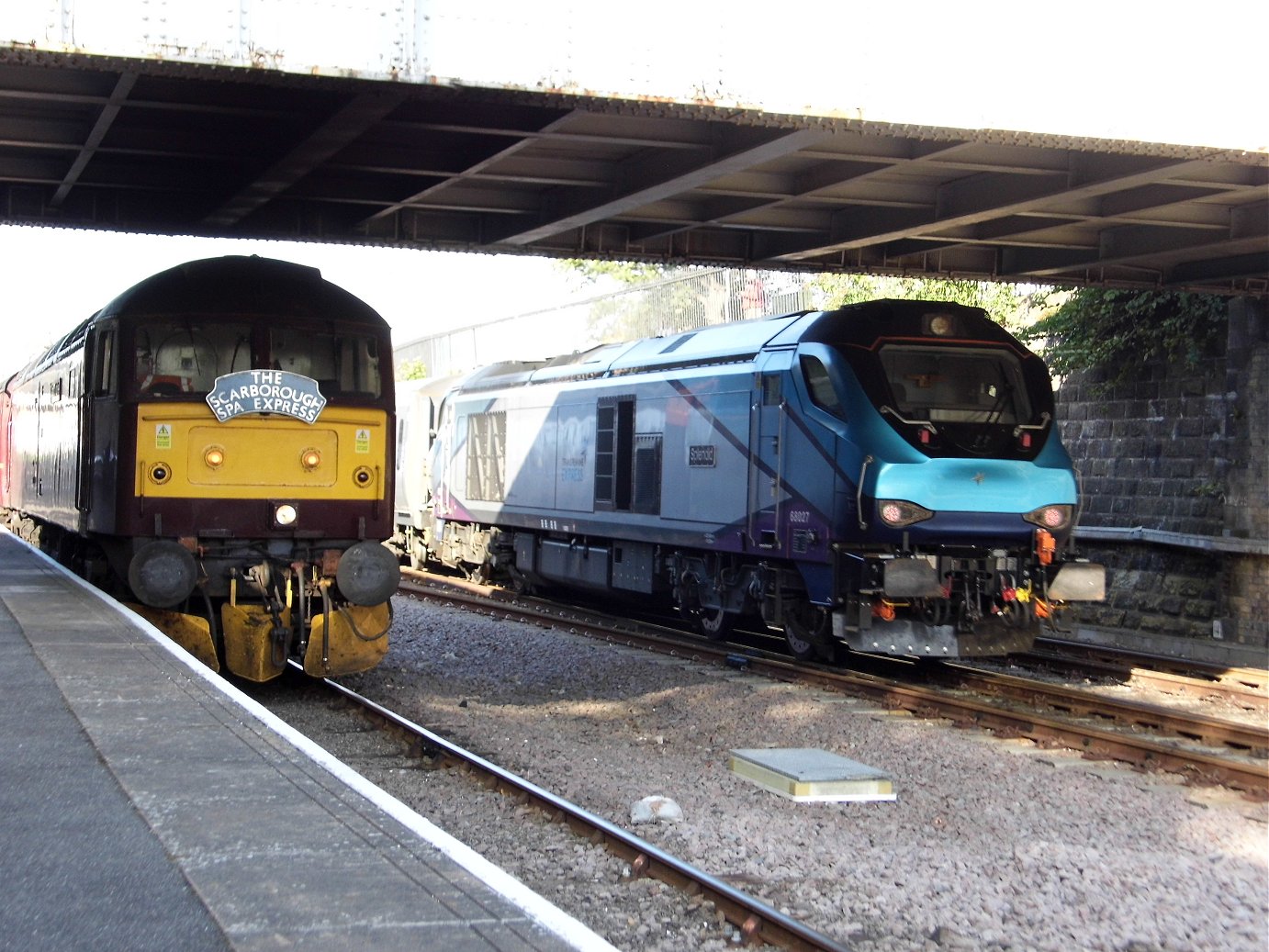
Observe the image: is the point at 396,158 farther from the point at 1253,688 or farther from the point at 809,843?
the point at 1253,688

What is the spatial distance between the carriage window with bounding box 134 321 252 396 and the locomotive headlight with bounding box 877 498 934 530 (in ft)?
18.0

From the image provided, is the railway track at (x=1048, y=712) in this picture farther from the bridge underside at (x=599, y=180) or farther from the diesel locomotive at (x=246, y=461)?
the bridge underside at (x=599, y=180)

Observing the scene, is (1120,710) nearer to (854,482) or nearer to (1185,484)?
(854,482)

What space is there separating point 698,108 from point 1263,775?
594 cm

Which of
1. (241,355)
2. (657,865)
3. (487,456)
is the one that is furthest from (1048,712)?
(487,456)

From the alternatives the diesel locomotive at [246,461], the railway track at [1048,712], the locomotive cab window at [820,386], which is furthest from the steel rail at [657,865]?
the locomotive cab window at [820,386]

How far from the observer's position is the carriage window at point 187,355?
10.9m

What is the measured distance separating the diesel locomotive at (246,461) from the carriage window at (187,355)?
0.01 meters

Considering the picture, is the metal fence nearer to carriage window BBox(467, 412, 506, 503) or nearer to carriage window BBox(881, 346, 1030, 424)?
carriage window BBox(467, 412, 506, 503)

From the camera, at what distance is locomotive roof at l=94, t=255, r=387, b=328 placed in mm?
11156

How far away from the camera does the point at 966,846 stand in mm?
7387

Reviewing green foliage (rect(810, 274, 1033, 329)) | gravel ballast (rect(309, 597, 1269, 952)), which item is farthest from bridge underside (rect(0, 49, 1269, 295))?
green foliage (rect(810, 274, 1033, 329))

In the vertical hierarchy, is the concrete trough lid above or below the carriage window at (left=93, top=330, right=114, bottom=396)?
below

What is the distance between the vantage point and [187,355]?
11078mm
